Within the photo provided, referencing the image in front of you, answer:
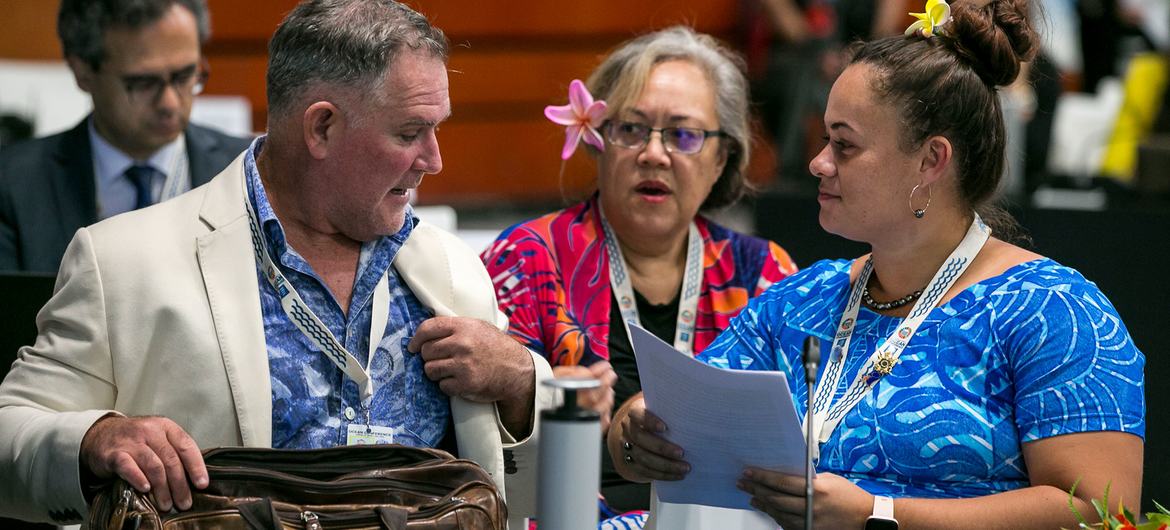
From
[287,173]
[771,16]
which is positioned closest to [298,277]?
[287,173]

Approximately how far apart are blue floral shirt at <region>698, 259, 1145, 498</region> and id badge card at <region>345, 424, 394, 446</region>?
79 cm

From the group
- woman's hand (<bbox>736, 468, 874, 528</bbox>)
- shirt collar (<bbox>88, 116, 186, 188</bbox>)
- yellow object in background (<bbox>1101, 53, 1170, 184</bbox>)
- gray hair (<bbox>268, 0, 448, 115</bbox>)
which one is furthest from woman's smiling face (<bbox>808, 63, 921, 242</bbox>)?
yellow object in background (<bbox>1101, 53, 1170, 184</bbox>)

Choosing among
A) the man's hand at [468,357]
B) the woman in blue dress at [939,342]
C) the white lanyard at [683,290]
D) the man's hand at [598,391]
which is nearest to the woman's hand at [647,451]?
the woman in blue dress at [939,342]

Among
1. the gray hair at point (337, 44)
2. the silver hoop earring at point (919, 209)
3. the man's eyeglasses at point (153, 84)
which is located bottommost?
the silver hoop earring at point (919, 209)

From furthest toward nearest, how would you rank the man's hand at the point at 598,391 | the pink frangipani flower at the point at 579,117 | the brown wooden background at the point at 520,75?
the brown wooden background at the point at 520,75
the pink frangipani flower at the point at 579,117
the man's hand at the point at 598,391

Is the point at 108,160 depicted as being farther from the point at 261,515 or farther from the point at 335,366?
the point at 261,515

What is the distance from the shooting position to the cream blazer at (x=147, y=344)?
7.13 feet

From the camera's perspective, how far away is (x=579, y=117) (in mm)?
3336

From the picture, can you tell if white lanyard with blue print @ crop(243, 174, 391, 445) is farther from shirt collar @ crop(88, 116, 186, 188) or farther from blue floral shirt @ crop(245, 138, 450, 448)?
shirt collar @ crop(88, 116, 186, 188)

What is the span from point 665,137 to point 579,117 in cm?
22

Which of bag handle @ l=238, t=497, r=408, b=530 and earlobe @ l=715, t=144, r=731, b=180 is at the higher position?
earlobe @ l=715, t=144, r=731, b=180

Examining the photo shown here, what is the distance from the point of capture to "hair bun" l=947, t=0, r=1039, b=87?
2432 millimetres

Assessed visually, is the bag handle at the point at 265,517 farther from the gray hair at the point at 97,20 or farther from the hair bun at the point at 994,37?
the gray hair at the point at 97,20

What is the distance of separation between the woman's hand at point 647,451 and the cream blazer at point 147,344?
63 cm
